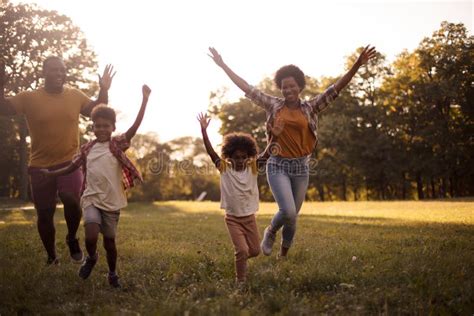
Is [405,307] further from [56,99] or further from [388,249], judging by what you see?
[56,99]

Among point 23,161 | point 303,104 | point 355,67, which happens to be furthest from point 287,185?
point 23,161

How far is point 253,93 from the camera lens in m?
7.06

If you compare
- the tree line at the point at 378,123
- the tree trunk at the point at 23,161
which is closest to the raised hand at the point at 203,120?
the tree line at the point at 378,123

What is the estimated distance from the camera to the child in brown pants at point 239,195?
18.0ft

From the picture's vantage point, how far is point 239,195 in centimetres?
559

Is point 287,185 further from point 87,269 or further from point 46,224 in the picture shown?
point 46,224

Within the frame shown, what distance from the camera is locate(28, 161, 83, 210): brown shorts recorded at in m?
6.68

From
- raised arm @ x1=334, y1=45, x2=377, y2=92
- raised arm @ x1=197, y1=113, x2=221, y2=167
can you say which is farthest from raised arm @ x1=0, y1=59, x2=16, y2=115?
raised arm @ x1=334, y1=45, x2=377, y2=92

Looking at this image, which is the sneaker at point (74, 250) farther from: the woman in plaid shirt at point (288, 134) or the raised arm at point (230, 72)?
the raised arm at point (230, 72)

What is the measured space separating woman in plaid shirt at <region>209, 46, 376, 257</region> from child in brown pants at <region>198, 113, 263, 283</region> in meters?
0.97

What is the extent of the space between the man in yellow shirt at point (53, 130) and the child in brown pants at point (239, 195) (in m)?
2.16

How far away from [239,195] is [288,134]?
1538 millimetres

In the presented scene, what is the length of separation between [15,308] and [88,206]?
1.30 metres

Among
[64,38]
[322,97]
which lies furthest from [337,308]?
[64,38]
